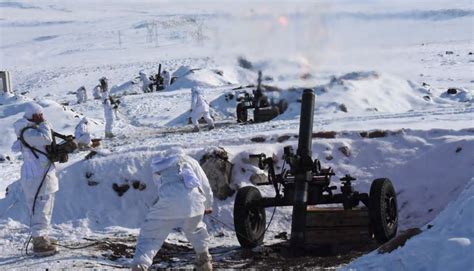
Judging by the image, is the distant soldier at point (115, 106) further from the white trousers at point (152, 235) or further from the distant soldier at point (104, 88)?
the white trousers at point (152, 235)

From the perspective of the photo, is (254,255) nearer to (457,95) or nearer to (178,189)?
(178,189)

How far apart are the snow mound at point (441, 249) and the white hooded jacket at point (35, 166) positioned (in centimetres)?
514

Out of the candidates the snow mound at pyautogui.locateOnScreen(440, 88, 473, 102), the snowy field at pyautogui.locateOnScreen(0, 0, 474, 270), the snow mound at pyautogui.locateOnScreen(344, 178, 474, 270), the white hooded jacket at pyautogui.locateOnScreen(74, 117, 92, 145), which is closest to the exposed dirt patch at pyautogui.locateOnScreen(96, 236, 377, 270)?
the snowy field at pyautogui.locateOnScreen(0, 0, 474, 270)

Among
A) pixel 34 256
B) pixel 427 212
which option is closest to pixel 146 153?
pixel 34 256

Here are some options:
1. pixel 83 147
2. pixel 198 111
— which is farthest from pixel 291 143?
pixel 198 111

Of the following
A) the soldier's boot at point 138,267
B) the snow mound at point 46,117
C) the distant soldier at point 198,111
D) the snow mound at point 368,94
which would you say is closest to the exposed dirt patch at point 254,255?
the soldier's boot at point 138,267

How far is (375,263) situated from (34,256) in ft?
17.5

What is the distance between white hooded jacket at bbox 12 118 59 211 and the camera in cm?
1079

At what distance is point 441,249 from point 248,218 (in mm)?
4970

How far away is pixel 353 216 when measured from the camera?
11.2 m

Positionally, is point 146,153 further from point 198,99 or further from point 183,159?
point 198,99

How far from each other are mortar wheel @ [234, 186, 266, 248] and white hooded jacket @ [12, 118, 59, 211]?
2765mm

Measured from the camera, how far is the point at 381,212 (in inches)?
424

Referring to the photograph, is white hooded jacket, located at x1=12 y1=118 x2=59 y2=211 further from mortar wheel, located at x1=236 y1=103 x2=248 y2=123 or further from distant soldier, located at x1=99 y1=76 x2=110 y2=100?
mortar wheel, located at x1=236 y1=103 x2=248 y2=123
